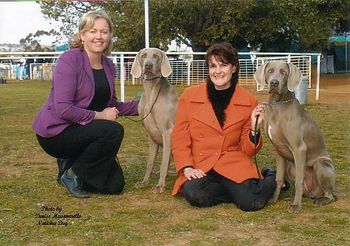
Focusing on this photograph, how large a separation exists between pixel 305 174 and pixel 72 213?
2.00 metres

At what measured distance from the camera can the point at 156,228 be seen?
12.2 feet

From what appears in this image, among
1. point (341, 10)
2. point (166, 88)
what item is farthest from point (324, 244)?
point (341, 10)

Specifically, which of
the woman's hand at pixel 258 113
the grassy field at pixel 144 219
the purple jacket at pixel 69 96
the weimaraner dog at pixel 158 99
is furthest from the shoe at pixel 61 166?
the woman's hand at pixel 258 113

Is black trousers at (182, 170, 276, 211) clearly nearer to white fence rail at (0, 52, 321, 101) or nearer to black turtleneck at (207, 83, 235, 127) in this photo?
black turtleneck at (207, 83, 235, 127)

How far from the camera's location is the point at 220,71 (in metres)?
4.20

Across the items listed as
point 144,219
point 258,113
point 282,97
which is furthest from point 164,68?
point 144,219

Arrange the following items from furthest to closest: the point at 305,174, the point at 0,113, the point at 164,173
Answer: the point at 0,113 → the point at 164,173 → the point at 305,174

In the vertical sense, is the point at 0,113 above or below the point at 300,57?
Answer: below

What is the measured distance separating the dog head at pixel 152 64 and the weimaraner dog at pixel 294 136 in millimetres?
971

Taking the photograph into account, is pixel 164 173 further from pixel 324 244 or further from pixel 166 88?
pixel 324 244

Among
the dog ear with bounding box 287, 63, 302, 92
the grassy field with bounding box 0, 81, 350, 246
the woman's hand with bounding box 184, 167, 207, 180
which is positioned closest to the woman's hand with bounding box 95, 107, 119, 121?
the grassy field with bounding box 0, 81, 350, 246

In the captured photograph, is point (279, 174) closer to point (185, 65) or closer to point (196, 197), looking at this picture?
point (196, 197)

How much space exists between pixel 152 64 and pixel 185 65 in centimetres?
1796

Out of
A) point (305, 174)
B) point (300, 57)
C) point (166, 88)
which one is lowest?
point (305, 174)
